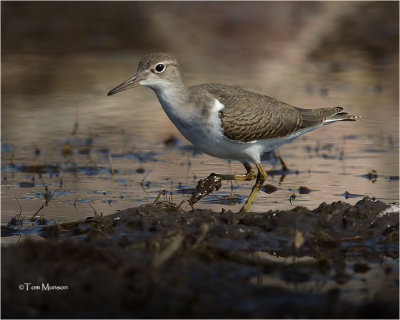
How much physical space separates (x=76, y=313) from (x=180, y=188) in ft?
Answer: 13.7

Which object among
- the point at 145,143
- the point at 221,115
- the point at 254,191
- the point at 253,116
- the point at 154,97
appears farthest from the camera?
the point at 154,97

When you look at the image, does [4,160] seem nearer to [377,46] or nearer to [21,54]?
[21,54]

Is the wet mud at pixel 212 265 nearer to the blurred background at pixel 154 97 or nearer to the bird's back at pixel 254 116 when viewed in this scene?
the bird's back at pixel 254 116

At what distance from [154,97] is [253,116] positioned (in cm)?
670

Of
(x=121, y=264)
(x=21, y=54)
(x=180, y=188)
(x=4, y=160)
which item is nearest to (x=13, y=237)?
(x=121, y=264)

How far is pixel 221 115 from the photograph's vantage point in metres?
8.40

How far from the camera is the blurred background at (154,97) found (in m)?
9.98

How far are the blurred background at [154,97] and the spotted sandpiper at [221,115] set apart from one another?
72 cm

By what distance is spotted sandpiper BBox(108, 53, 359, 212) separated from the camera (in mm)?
8367

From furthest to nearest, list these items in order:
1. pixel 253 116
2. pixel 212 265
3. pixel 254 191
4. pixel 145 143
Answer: pixel 145 143, pixel 254 191, pixel 253 116, pixel 212 265

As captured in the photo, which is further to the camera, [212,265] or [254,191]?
[254,191]

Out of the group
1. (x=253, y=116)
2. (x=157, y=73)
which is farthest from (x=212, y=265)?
(x=157, y=73)

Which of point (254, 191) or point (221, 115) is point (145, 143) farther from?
point (221, 115)

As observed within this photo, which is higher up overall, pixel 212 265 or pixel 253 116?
pixel 253 116
